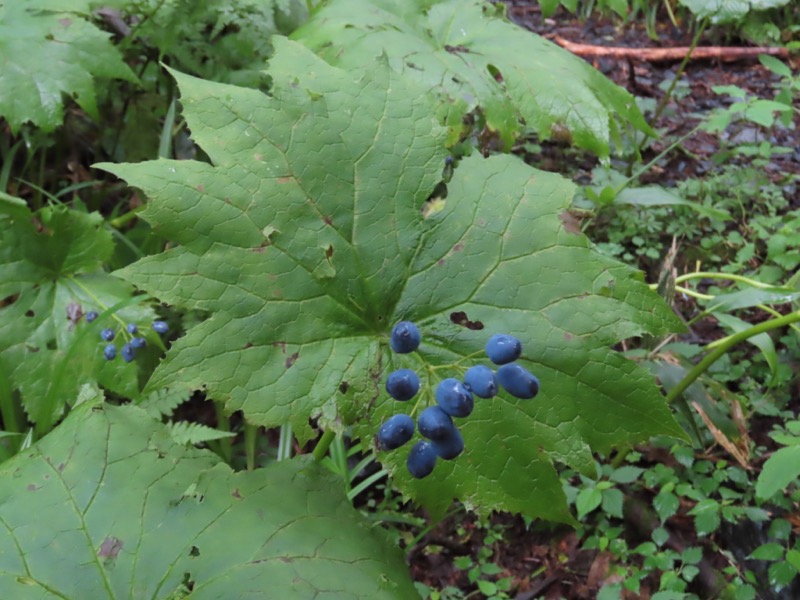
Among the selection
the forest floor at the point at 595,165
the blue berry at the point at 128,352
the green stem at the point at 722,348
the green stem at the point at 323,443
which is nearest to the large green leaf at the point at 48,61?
the blue berry at the point at 128,352

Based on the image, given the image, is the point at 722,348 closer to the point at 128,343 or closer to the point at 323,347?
Answer: the point at 323,347

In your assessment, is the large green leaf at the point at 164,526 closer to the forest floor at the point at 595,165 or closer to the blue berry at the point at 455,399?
the blue berry at the point at 455,399

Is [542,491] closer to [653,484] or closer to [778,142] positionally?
[653,484]

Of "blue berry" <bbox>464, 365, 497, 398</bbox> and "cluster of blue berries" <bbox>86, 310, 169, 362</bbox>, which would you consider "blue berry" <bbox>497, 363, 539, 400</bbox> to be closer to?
"blue berry" <bbox>464, 365, 497, 398</bbox>

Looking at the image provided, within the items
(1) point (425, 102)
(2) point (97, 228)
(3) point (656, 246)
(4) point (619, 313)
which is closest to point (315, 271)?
(1) point (425, 102)

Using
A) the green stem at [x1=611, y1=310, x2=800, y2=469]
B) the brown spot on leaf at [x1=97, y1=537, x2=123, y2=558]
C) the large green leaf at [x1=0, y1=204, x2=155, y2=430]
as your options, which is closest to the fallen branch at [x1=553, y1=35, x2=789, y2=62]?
the green stem at [x1=611, y1=310, x2=800, y2=469]

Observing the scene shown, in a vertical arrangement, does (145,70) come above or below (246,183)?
below
